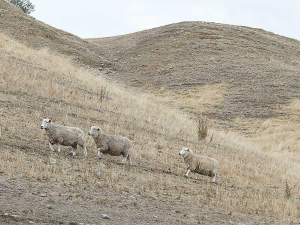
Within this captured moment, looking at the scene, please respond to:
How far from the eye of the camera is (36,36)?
37.2 meters

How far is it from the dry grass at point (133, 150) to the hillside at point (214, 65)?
569cm

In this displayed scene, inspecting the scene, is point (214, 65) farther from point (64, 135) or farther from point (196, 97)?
point (64, 135)

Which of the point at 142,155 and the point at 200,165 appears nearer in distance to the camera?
the point at 200,165

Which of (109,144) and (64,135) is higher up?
(64,135)

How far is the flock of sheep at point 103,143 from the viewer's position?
10.6m

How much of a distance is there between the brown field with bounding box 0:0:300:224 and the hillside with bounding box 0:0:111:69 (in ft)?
21.6

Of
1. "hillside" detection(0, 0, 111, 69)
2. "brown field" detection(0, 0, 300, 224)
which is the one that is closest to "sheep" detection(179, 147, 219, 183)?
"brown field" detection(0, 0, 300, 224)

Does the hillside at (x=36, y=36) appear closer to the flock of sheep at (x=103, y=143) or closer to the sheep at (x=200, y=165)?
the flock of sheep at (x=103, y=143)

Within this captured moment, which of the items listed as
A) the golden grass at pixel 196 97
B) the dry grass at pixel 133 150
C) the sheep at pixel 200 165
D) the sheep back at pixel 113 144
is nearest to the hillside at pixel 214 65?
the golden grass at pixel 196 97

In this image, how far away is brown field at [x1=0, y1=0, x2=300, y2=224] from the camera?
24.2ft

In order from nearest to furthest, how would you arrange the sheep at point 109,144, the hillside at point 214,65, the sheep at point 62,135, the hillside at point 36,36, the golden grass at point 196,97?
the sheep at point 62,135
the sheep at point 109,144
the golden grass at point 196,97
the hillside at point 214,65
the hillside at point 36,36

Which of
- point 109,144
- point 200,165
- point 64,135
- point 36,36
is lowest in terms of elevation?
point 200,165

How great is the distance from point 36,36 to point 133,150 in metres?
27.8

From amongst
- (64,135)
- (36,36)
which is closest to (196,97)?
(36,36)
